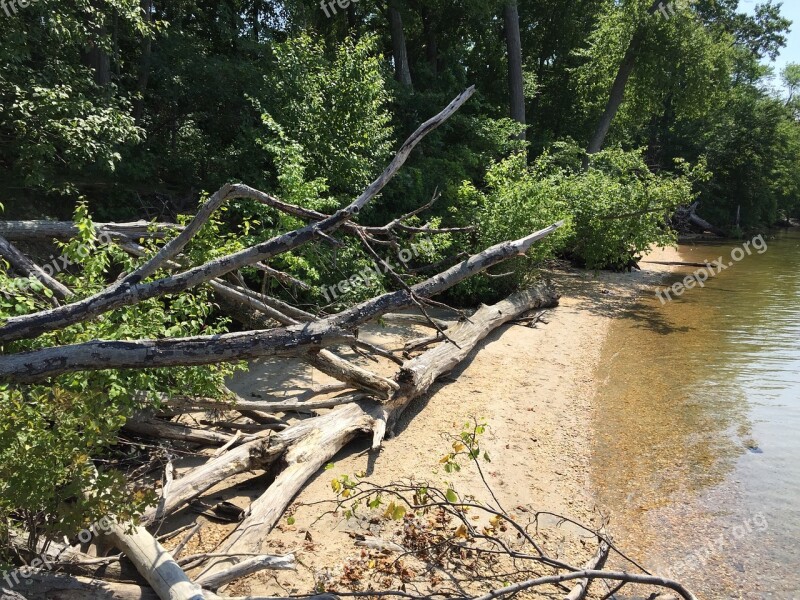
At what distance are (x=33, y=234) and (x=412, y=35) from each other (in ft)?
64.4

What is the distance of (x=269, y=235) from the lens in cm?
895

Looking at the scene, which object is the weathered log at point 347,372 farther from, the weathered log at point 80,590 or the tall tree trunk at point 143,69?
the tall tree trunk at point 143,69

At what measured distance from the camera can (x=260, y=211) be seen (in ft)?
31.1

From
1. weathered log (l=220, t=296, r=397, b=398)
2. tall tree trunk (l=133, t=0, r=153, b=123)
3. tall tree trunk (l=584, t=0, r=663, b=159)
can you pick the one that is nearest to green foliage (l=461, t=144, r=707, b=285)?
tall tree trunk (l=584, t=0, r=663, b=159)

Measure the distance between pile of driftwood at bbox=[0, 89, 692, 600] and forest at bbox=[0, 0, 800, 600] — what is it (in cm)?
2

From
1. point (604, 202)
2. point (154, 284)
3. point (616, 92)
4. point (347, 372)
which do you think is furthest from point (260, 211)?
point (616, 92)

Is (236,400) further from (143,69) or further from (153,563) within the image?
(143,69)

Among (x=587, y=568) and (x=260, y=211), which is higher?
(x=260, y=211)

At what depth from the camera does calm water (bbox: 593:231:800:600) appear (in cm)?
506

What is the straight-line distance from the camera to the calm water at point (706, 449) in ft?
16.6

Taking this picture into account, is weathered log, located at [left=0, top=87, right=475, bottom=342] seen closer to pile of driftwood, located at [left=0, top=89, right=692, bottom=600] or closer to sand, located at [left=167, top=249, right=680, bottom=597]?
pile of driftwood, located at [left=0, top=89, right=692, bottom=600]

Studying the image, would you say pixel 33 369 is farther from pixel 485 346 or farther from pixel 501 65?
pixel 501 65

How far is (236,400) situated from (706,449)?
531 centimetres

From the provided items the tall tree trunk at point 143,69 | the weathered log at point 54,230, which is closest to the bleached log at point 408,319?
the weathered log at point 54,230
